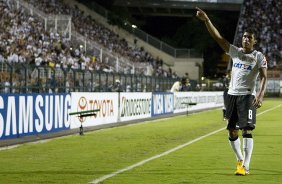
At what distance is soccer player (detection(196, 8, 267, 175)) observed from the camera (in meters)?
11.2

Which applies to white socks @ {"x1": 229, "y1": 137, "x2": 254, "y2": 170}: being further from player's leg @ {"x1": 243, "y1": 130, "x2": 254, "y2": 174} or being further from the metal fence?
the metal fence

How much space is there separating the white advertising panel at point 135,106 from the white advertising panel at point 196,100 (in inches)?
243

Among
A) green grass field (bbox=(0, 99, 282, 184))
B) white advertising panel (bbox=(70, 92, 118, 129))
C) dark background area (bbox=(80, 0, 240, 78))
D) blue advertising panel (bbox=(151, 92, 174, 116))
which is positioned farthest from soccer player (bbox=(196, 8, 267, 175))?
dark background area (bbox=(80, 0, 240, 78))

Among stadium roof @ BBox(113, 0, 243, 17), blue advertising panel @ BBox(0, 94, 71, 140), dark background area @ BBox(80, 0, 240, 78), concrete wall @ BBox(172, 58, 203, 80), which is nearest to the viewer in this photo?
blue advertising panel @ BBox(0, 94, 71, 140)

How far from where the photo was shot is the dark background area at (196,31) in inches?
3108

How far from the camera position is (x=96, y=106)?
1046 inches

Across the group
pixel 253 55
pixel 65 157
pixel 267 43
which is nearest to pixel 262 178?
pixel 253 55

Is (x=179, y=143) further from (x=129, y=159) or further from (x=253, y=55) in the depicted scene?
(x=253, y=55)

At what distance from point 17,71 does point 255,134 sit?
8046 millimetres

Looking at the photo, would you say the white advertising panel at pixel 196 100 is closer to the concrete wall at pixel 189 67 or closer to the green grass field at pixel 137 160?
the concrete wall at pixel 189 67

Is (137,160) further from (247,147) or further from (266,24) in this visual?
(266,24)

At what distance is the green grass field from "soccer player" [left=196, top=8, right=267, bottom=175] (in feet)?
→ 2.08

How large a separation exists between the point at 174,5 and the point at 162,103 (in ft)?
131

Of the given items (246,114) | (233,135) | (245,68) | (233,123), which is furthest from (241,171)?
(245,68)
